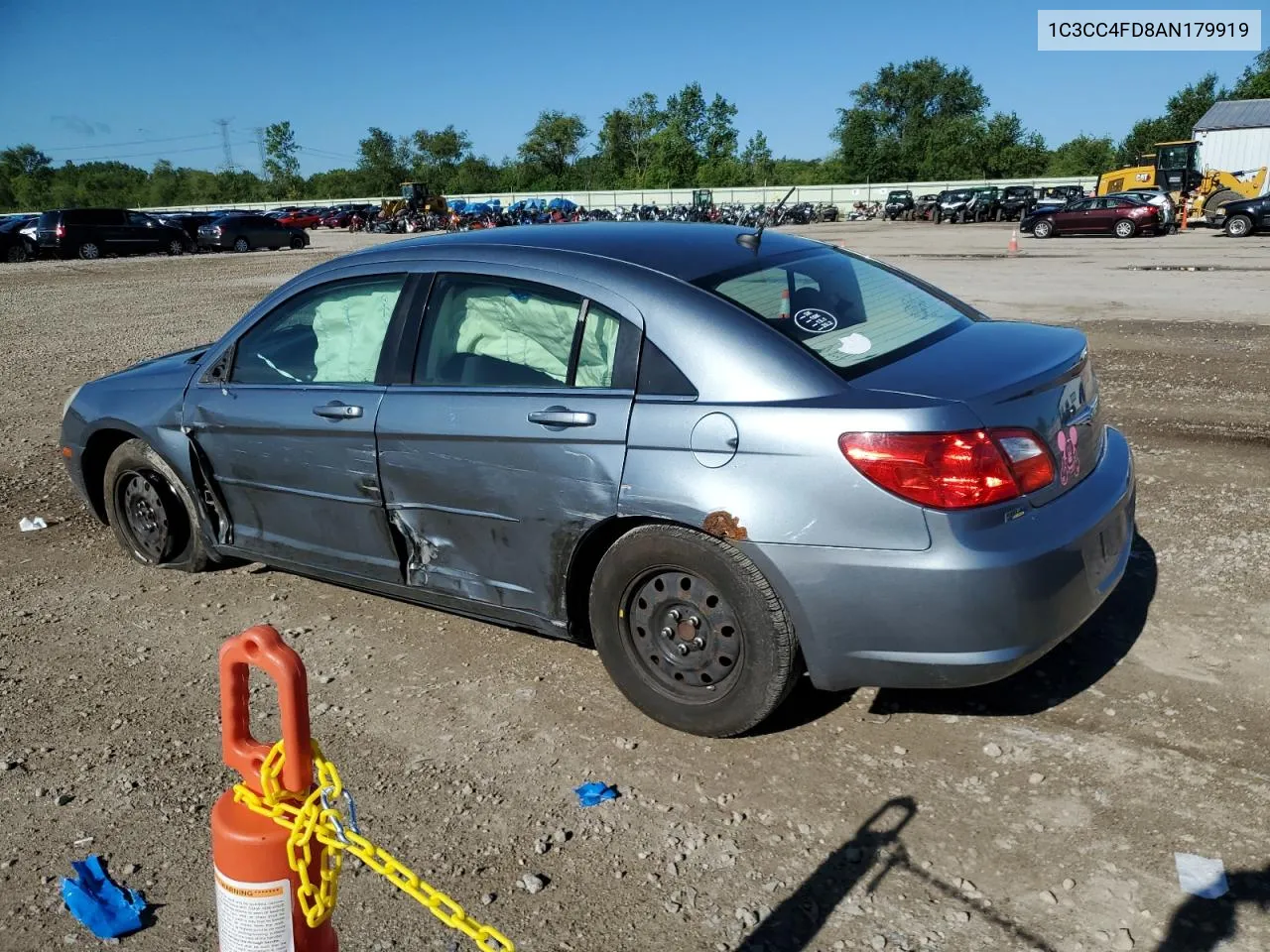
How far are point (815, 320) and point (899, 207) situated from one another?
62.0 m

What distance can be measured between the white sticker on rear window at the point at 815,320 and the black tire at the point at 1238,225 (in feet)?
103

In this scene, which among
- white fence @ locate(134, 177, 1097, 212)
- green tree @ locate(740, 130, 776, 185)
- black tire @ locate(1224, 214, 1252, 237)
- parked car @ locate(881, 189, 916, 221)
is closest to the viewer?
black tire @ locate(1224, 214, 1252, 237)

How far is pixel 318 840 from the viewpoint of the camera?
1.54 m

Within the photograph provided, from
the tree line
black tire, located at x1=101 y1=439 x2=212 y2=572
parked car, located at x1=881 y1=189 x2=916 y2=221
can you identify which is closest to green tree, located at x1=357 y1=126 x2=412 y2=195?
the tree line

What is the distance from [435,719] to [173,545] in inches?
85.0

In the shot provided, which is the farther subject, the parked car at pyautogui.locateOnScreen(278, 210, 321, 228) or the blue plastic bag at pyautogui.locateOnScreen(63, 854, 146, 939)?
the parked car at pyautogui.locateOnScreen(278, 210, 321, 228)

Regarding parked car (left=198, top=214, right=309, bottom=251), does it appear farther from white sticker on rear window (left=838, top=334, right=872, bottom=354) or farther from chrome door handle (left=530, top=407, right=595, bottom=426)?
white sticker on rear window (left=838, top=334, right=872, bottom=354)

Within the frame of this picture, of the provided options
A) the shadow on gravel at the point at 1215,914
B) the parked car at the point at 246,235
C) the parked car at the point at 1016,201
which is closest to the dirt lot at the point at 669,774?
the shadow on gravel at the point at 1215,914

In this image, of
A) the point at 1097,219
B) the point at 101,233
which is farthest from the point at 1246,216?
the point at 101,233

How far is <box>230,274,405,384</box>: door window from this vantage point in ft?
13.6

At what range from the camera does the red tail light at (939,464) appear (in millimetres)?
2938

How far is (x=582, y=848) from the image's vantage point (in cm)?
293

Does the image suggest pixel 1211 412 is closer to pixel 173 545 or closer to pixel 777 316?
pixel 777 316

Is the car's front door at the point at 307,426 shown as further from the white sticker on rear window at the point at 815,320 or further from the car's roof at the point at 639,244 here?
the white sticker on rear window at the point at 815,320
